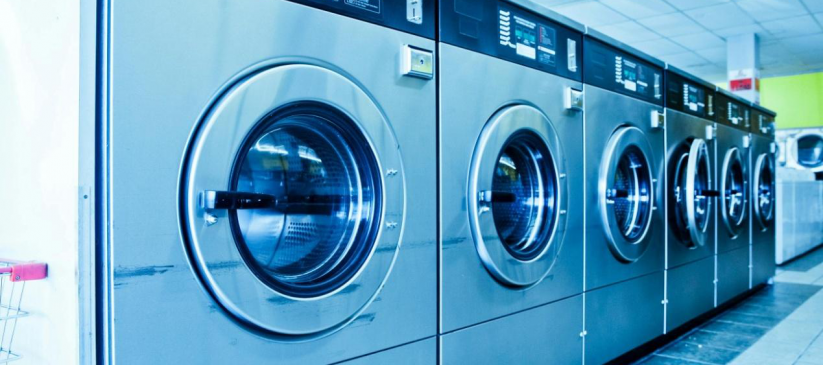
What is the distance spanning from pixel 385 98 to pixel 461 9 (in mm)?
439

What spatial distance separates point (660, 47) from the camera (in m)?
6.77

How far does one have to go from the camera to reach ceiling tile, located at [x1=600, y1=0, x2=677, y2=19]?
5098 millimetres

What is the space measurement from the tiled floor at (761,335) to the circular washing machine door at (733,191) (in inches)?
21.7

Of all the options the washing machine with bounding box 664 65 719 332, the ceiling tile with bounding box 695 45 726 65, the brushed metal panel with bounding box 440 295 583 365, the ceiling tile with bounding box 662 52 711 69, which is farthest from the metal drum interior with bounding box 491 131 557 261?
the ceiling tile with bounding box 662 52 711 69

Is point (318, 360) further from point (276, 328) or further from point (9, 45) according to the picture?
point (9, 45)

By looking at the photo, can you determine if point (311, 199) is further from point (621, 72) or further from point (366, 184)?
point (621, 72)

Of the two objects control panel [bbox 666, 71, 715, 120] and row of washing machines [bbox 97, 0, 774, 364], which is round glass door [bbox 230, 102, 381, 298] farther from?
control panel [bbox 666, 71, 715, 120]

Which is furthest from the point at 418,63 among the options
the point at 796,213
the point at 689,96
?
the point at 796,213

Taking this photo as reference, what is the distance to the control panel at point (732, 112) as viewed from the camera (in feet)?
12.2

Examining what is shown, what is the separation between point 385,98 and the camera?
1.44 m

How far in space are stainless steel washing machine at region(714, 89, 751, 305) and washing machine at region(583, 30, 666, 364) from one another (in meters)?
0.98

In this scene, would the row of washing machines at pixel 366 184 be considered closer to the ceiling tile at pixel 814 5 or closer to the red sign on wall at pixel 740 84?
the ceiling tile at pixel 814 5

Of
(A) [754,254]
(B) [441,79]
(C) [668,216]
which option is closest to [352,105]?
(B) [441,79]

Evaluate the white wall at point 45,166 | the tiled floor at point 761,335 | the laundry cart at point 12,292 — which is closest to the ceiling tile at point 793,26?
the tiled floor at point 761,335
